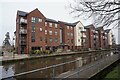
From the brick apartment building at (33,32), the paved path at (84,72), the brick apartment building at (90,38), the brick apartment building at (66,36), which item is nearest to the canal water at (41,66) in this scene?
the paved path at (84,72)

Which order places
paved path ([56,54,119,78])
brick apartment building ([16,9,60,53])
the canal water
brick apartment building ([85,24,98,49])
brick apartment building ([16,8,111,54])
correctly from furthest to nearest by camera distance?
brick apartment building ([85,24,98,49]) → brick apartment building ([16,8,111,54]) → brick apartment building ([16,9,60,53]) → the canal water → paved path ([56,54,119,78])

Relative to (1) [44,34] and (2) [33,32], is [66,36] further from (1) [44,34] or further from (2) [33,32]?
(2) [33,32]

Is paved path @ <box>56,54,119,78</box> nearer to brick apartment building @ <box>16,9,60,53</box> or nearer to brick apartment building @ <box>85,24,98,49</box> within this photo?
brick apartment building @ <box>16,9,60,53</box>

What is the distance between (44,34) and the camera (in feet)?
146

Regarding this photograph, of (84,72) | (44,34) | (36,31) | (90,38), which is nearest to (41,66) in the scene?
(84,72)

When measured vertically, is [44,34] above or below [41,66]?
above

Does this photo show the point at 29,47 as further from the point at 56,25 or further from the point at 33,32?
the point at 56,25

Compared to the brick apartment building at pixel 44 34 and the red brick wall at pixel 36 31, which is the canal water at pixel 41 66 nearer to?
the brick apartment building at pixel 44 34

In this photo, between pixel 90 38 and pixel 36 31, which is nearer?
pixel 36 31

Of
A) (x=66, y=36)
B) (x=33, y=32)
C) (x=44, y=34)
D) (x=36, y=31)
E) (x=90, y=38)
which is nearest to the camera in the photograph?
(x=33, y=32)

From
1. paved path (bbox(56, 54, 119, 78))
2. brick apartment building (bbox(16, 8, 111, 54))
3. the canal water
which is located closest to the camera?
paved path (bbox(56, 54, 119, 78))

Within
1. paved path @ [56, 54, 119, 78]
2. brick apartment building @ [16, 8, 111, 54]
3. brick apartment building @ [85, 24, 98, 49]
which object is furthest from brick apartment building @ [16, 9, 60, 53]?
paved path @ [56, 54, 119, 78]

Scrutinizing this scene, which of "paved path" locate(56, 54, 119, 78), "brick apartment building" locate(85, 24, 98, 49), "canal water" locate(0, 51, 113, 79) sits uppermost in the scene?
"brick apartment building" locate(85, 24, 98, 49)

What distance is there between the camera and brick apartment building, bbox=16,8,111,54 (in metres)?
40.3
